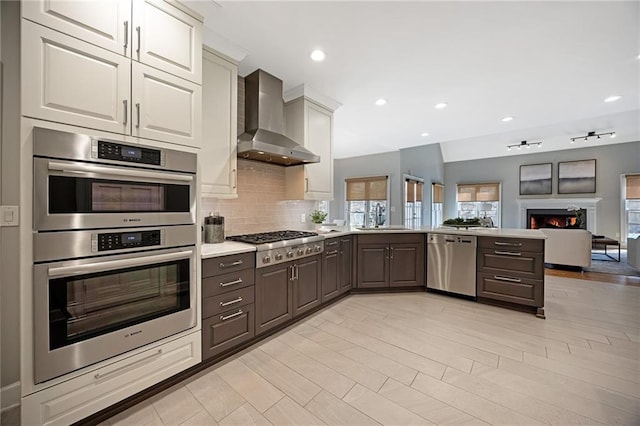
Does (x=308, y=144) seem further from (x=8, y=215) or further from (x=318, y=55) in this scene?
(x=8, y=215)

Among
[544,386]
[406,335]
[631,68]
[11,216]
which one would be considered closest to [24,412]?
[11,216]

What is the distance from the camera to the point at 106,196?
1.52 meters

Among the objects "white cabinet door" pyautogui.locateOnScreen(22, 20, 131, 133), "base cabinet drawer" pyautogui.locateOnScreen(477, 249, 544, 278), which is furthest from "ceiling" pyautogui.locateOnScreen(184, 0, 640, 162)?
"base cabinet drawer" pyautogui.locateOnScreen(477, 249, 544, 278)

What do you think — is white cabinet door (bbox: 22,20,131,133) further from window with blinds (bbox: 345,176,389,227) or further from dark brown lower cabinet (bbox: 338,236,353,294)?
window with blinds (bbox: 345,176,389,227)

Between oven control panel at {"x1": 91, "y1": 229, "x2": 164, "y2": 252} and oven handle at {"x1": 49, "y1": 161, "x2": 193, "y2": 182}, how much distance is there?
1.13 ft

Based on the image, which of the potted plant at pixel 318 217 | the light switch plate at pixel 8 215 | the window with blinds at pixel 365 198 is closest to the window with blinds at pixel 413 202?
the window with blinds at pixel 365 198

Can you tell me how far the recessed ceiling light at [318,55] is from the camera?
263 cm

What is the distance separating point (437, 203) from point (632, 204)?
4.74 meters

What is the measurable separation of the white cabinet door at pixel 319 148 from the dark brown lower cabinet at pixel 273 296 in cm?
124

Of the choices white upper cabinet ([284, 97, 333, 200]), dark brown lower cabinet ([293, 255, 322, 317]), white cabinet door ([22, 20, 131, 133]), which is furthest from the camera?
white upper cabinet ([284, 97, 333, 200])

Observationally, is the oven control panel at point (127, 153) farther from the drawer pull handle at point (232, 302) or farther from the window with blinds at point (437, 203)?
the window with blinds at point (437, 203)

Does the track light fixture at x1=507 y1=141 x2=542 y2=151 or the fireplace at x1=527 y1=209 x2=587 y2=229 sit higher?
the track light fixture at x1=507 y1=141 x2=542 y2=151

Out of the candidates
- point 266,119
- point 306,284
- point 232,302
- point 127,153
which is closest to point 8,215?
point 127,153

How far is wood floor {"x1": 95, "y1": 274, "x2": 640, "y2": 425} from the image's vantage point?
1595 millimetres
